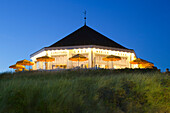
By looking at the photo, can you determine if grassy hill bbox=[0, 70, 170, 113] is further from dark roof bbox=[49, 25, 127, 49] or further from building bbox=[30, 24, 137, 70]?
dark roof bbox=[49, 25, 127, 49]

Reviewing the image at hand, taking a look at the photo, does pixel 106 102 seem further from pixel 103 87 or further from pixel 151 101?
pixel 151 101

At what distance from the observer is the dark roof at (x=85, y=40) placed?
2699 centimetres

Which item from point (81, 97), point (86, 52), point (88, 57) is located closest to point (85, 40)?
point (86, 52)

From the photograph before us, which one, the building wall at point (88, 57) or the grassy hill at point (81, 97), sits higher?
the building wall at point (88, 57)

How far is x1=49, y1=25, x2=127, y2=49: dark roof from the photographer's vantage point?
27.0m

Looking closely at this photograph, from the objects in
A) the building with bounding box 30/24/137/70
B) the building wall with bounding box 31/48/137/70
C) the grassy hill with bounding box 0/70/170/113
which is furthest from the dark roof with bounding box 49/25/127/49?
the grassy hill with bounding box 0/70/170/113

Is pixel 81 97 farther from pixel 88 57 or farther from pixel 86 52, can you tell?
pixel 86 52

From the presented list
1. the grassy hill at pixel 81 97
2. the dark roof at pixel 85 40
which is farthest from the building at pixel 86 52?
the grassy hill at pixel 81 97

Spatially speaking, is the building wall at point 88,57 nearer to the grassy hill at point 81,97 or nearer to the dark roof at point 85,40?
the dark roof at point 85,40

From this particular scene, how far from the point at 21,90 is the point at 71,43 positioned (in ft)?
69.1

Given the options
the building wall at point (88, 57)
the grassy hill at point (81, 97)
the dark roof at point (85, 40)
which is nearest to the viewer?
the grassy hill at point (81, 97)

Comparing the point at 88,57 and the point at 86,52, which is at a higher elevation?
the point at 86,52

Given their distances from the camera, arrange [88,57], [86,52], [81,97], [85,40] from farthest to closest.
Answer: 1. [85,40]
2. [86,52]
3. [88,57]
4. [81,97]

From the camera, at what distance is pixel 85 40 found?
90.8ft
